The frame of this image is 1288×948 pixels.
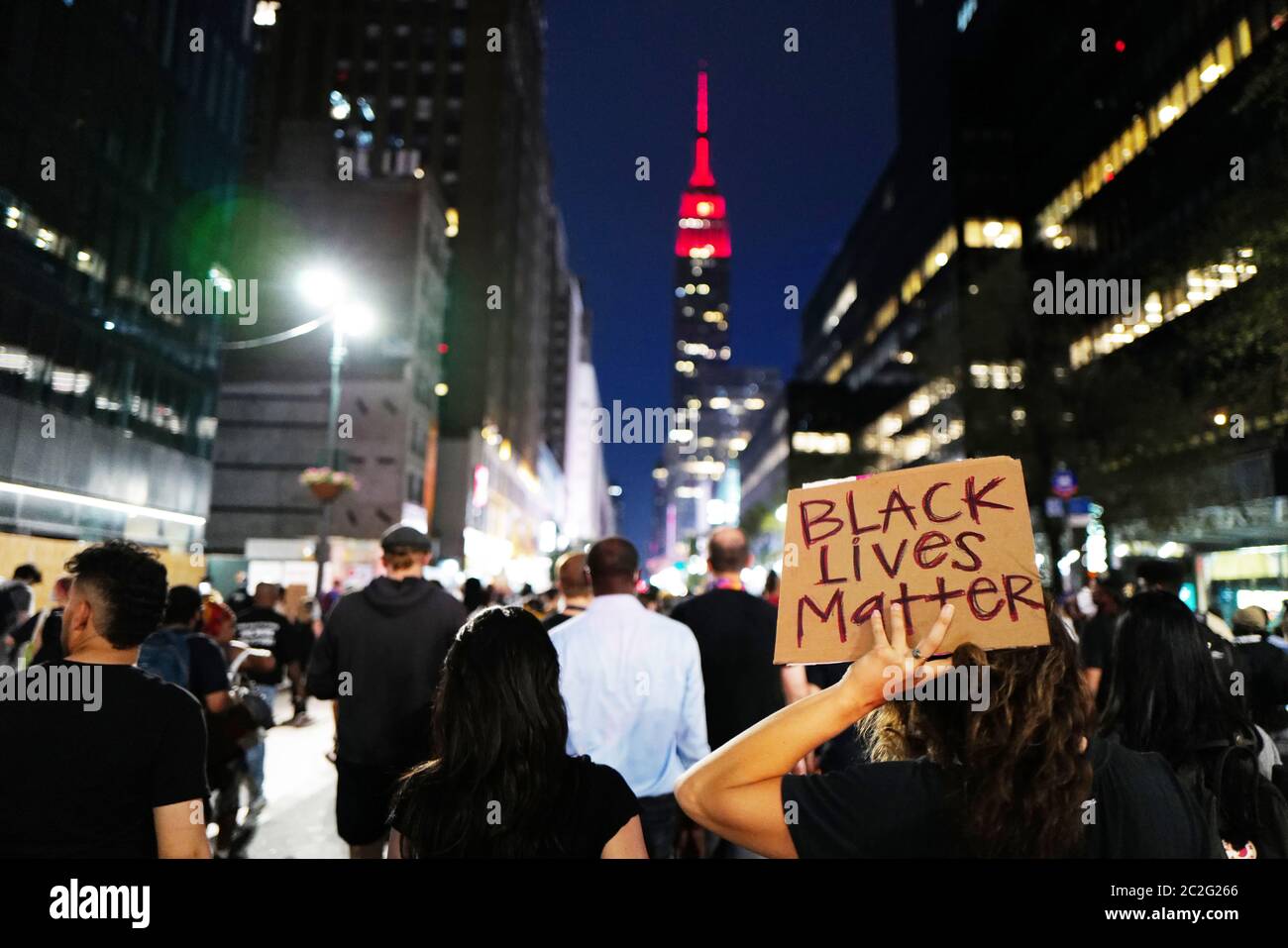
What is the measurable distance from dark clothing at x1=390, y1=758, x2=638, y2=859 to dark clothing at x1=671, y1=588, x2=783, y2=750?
3.26 metres

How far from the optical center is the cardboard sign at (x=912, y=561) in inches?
79.4

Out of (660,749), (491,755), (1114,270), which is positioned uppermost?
(1114,270)

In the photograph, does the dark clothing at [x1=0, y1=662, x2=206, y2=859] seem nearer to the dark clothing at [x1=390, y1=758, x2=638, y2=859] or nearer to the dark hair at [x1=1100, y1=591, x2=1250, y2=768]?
the dark clothing at [x1=390, y1=758, x2=638, y2=859]

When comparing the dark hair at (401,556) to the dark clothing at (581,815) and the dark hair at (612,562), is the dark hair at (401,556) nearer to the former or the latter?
the dark hair at (612,562)

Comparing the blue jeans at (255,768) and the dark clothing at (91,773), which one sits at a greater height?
the dark clothing at (91,773)

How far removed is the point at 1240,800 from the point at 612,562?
329cm

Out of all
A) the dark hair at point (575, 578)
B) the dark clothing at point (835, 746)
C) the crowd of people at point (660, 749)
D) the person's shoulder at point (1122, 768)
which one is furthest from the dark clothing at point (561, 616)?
the person's shoulder at point (1122, 768)

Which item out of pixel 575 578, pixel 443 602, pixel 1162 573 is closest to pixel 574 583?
pixel 575 578

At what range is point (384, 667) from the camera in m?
5.49

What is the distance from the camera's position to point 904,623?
2086 mm

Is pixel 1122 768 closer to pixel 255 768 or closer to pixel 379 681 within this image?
pixel 379 681

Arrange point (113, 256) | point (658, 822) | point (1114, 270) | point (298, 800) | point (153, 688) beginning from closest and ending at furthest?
point (153, 688) < point (658, 822) < point (298, 800) < point (113, 256) < point (1114, 270)
